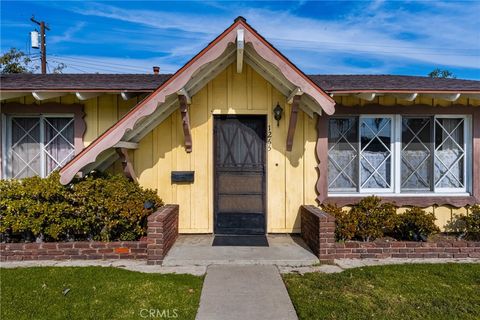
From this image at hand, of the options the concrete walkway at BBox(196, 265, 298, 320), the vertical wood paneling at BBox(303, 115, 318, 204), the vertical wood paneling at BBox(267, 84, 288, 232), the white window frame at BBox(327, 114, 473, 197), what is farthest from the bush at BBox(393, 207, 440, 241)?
the concrete walkway at BBox(196, 265, 298, 320)

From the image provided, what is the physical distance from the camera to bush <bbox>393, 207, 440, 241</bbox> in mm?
5559

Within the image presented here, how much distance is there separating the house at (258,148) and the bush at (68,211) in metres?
1.00

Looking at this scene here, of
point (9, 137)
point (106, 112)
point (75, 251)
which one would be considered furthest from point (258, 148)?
point (9, 137)

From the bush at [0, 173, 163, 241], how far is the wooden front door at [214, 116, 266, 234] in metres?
1.55

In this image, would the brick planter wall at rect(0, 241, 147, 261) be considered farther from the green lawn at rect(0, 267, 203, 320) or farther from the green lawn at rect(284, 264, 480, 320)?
the green lawn at rect(284, 264, 480, 320)

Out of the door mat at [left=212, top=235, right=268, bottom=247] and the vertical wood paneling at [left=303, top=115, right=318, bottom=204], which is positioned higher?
the vertical wood paneling at [left=303, top=115, right=318, bottom=204]

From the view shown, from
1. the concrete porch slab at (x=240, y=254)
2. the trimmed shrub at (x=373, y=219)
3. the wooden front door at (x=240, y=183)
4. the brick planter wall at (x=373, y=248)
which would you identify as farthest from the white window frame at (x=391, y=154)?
the wooden front door at (x=240, y=183)

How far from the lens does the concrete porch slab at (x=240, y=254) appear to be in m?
4.80

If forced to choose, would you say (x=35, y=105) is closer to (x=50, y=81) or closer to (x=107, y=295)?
(x=50, y=81)

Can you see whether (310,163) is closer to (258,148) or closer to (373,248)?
(258,148)

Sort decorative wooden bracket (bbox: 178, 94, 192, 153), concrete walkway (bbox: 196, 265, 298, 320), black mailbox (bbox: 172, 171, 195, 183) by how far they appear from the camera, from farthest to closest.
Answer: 1. black mailbox (bbox: 172, 171, 195, 183)
2. decorative wooden bracket (bbox: 178, 94, 192, 153)
3. concrete walkway (bbox: 196, 265, 298, 320)

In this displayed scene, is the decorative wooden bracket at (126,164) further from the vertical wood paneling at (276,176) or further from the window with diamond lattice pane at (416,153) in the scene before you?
the window with diamond lattice pane at (416,153)

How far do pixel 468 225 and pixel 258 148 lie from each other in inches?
157

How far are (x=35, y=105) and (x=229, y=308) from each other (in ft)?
17.4
